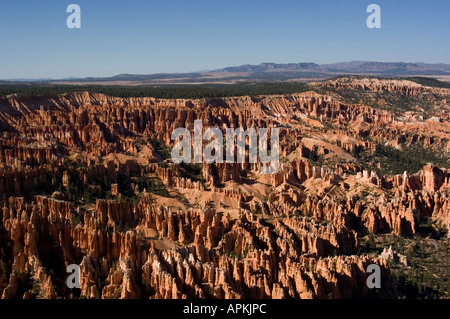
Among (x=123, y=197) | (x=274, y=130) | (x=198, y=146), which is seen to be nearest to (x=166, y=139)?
(x=198, y=146)

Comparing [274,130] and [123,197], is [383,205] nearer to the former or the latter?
[123,197]

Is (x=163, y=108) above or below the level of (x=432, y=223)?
above

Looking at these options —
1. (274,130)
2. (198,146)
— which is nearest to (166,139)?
(198,146)

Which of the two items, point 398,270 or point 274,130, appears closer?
point 398,270

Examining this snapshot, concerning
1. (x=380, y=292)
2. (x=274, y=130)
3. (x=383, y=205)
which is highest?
(x=274, y=130)
